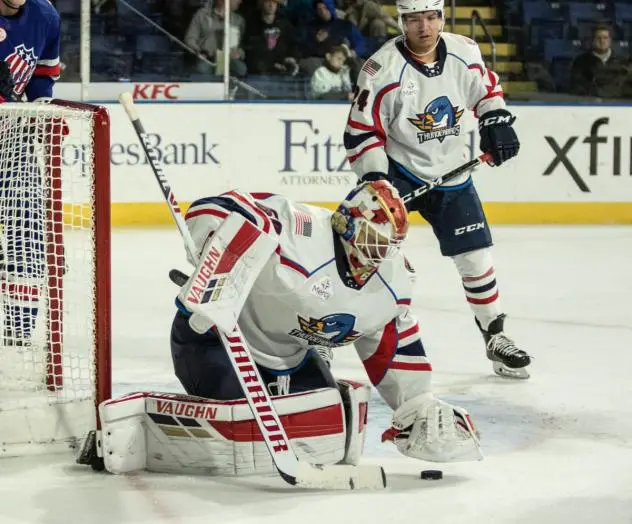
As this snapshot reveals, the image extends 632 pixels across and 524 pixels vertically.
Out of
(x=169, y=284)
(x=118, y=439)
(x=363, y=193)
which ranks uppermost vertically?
(x=363, y=193)

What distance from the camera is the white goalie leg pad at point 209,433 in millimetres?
2775

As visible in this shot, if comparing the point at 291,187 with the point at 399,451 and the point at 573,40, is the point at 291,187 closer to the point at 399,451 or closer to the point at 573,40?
the point at 573,40

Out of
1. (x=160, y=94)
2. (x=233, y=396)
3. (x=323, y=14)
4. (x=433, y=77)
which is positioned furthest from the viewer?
(x=323, y=14)

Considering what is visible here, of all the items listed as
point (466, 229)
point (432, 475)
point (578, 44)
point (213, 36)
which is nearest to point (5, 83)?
point (466, 229)

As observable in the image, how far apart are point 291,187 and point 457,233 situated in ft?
10.4

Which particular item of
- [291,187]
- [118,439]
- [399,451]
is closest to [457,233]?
[399,451]

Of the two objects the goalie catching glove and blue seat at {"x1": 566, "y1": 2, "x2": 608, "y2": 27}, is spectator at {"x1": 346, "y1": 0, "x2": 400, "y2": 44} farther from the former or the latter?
the goalie catching glove

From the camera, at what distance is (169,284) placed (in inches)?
212

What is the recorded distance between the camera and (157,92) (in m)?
7.05

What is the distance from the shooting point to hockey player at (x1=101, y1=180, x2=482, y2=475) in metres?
2.71

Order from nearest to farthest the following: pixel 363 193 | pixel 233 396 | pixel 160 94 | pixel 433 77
A: pixel 363 193 → pixel 233 396 → pixel 433 77 → pixel 160 94

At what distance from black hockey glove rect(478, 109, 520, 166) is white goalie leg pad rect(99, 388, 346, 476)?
1387 millimetres

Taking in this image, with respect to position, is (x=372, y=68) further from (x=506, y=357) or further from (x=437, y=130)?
(x=506, y=357)

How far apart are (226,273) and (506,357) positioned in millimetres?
1564
